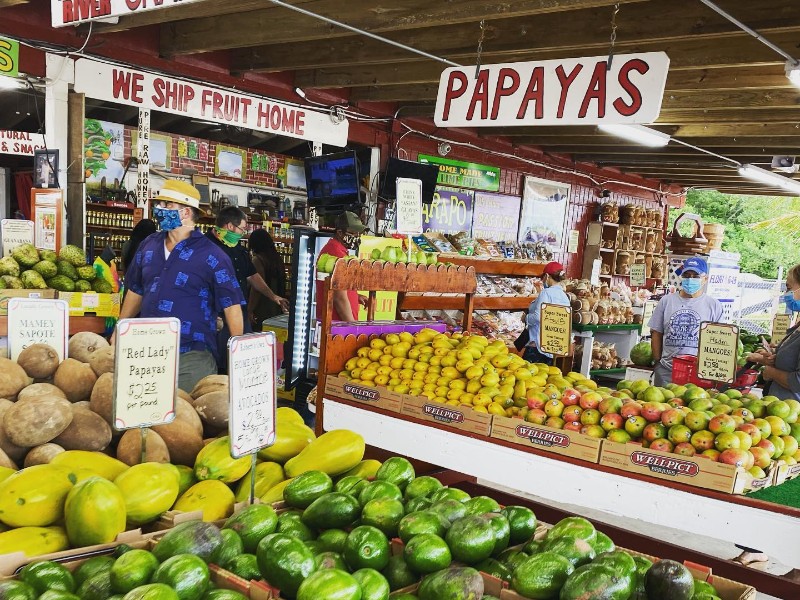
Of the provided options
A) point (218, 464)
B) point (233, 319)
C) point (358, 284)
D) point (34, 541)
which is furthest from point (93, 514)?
point (358, 284)

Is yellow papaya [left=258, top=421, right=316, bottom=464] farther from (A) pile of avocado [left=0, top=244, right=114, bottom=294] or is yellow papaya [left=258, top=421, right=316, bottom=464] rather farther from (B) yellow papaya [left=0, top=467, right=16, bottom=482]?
(A) pile of avocado [left=0, top=244, right=114, bottom=294]

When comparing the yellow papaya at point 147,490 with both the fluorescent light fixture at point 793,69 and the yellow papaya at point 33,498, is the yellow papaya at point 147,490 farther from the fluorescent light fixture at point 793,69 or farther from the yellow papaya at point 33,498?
the fluorescent light fixture at point 793,69

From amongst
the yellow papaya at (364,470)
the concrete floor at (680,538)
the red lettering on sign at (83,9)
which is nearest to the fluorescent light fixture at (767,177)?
the concrete floor at (680,538)

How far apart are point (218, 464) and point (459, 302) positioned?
19.7 feet

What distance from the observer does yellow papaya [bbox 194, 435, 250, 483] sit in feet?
6.47

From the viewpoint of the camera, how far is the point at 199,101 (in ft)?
22.1

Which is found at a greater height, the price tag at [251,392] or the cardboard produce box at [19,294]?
the price tag at [251,392]

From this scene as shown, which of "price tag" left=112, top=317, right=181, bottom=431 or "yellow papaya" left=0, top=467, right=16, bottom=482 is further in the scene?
"price tag" left=112, top=317, right=181, bottom=431

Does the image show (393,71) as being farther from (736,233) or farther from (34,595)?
(736,233)

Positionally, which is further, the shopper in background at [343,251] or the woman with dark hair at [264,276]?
the woman with dark hair at [264,276]

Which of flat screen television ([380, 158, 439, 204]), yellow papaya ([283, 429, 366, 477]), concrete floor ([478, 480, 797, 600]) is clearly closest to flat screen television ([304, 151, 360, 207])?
flat screen television ([380, 158, 439, 204])

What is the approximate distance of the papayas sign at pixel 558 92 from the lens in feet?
13.2

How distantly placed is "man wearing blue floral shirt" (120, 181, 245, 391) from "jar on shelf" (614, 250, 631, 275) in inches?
435

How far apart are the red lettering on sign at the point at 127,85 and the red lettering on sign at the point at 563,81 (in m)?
3.87
